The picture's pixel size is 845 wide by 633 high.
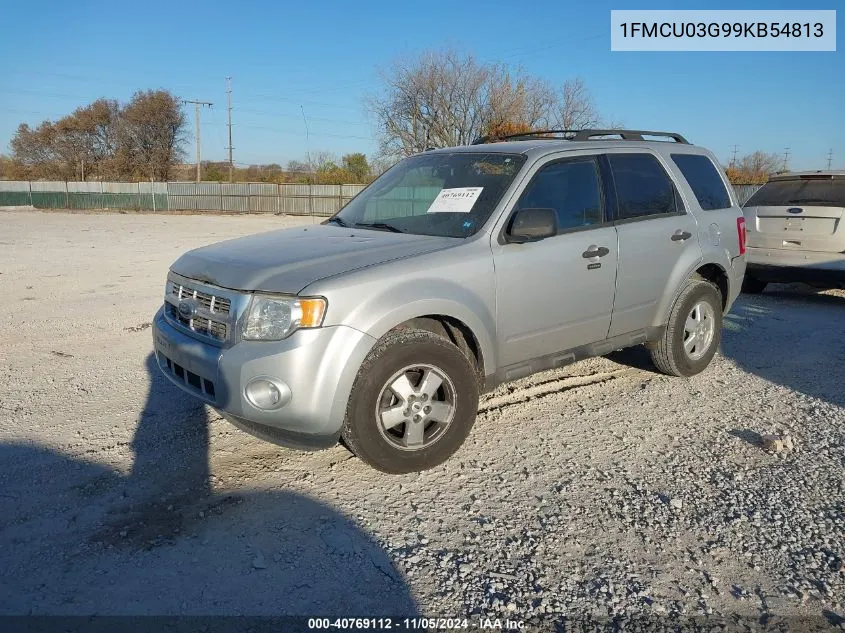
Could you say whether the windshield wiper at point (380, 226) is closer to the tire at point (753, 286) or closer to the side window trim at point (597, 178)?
the side window trim at point (597, 178)

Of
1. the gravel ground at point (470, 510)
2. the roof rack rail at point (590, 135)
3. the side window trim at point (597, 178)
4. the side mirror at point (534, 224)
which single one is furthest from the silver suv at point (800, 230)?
the side mirror at point (534, 224)

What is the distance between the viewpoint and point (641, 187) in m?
5.03

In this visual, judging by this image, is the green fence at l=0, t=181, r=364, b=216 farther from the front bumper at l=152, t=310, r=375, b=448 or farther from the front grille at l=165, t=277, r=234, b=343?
the front bumper at l=152, t=310, r=375, b=448

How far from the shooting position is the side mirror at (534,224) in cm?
393

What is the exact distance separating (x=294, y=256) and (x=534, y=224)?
1424 mm

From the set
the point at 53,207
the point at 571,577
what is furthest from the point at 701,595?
the point at 53,207

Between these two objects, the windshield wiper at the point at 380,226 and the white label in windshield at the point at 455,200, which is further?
the windshield wiper at the point at 380,226

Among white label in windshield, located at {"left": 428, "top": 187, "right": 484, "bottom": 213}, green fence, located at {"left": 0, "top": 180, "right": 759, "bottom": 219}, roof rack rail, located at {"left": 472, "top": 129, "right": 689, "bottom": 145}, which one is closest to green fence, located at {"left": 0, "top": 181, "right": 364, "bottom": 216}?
green fence, located at {"left": 0, "top": 180, "right": 759, "bottom": 219}

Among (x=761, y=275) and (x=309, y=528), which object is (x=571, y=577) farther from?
(x=761, y=275)

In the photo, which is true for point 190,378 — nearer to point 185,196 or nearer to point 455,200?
point 455,200

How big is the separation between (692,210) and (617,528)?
10.3 ft

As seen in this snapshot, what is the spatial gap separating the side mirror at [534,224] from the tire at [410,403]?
2.66ft

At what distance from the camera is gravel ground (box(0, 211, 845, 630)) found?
265 cm

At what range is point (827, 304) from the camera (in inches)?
347
